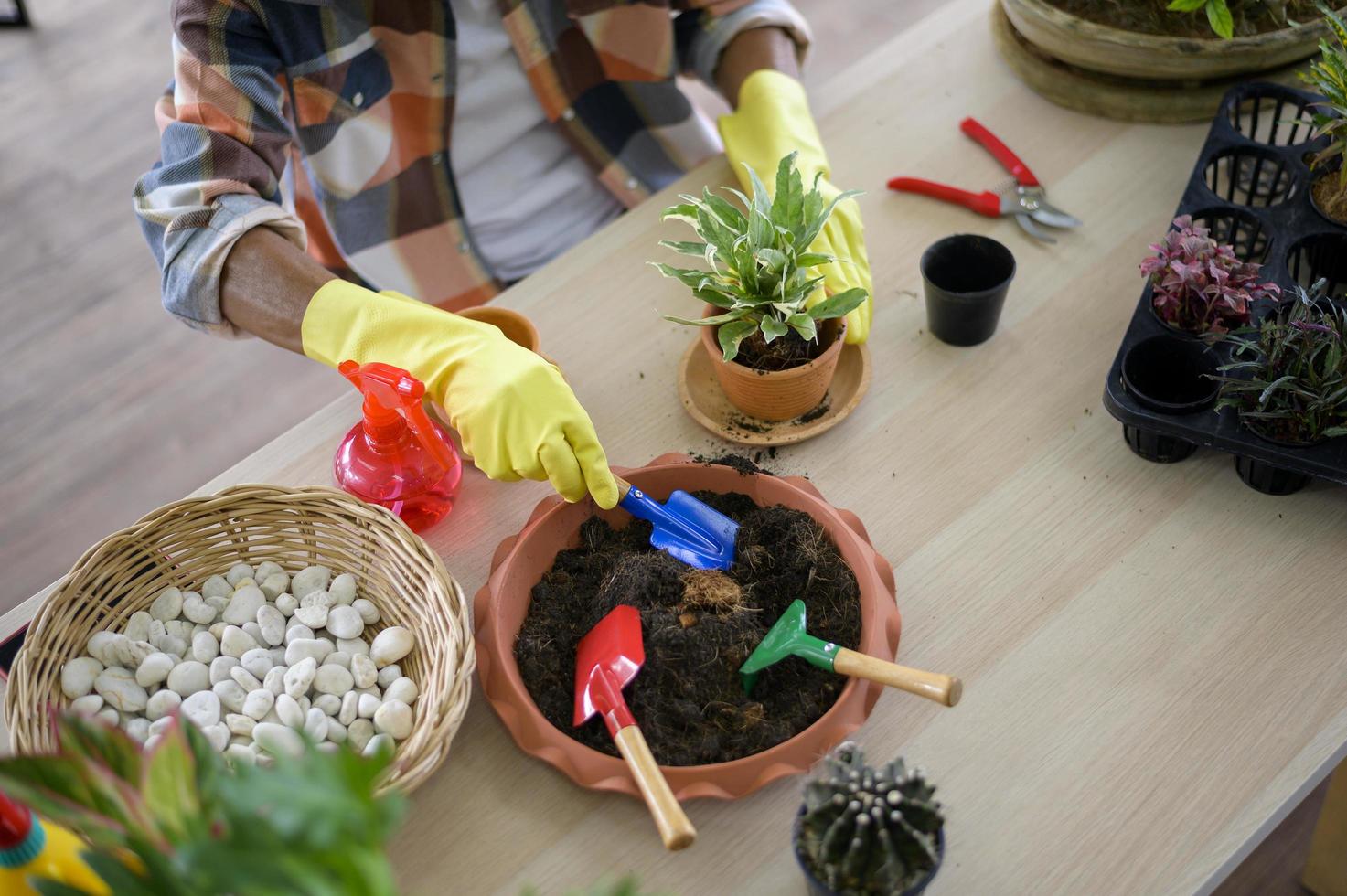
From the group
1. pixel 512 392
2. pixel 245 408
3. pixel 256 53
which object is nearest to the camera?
pixel 512 392

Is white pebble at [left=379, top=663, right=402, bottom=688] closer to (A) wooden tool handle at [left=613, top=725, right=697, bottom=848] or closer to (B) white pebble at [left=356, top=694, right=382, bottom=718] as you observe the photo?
(B) white pebble at [left=356, top=694, right=382, bottom=718]

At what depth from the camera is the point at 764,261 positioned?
1073mm

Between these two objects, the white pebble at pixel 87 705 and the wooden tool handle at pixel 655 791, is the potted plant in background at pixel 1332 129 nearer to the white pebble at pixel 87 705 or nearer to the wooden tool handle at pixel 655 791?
the wooden tool handle at pixel 655 791

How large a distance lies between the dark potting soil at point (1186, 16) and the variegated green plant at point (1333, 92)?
124 millimetres

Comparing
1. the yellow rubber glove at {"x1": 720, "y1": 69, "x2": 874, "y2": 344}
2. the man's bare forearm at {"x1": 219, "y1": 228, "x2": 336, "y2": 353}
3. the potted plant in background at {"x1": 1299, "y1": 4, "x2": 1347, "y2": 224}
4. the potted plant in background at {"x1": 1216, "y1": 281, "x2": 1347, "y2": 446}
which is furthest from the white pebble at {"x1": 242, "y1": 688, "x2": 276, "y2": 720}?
the potted plant in background at {"x1": 1299, "y1": 4, "x2": 1347, "y2": 224}

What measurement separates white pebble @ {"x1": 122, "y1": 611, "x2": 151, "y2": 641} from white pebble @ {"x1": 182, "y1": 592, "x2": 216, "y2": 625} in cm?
3

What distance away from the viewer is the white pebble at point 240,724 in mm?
938

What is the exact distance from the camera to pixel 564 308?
134 cm

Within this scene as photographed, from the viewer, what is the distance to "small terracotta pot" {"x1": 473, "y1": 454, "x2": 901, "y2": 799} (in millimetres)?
904

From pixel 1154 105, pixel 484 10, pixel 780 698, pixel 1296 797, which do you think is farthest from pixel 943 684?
pixel 484 10

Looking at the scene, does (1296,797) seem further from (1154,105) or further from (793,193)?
(1154,105)

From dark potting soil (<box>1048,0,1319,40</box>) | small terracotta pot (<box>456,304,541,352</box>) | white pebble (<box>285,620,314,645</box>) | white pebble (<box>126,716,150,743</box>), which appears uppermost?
dark potting soil (<box>1048,0,1319,40</box>)

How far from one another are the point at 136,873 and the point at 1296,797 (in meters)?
0.87

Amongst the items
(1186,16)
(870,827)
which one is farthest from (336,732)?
(1186,16)
